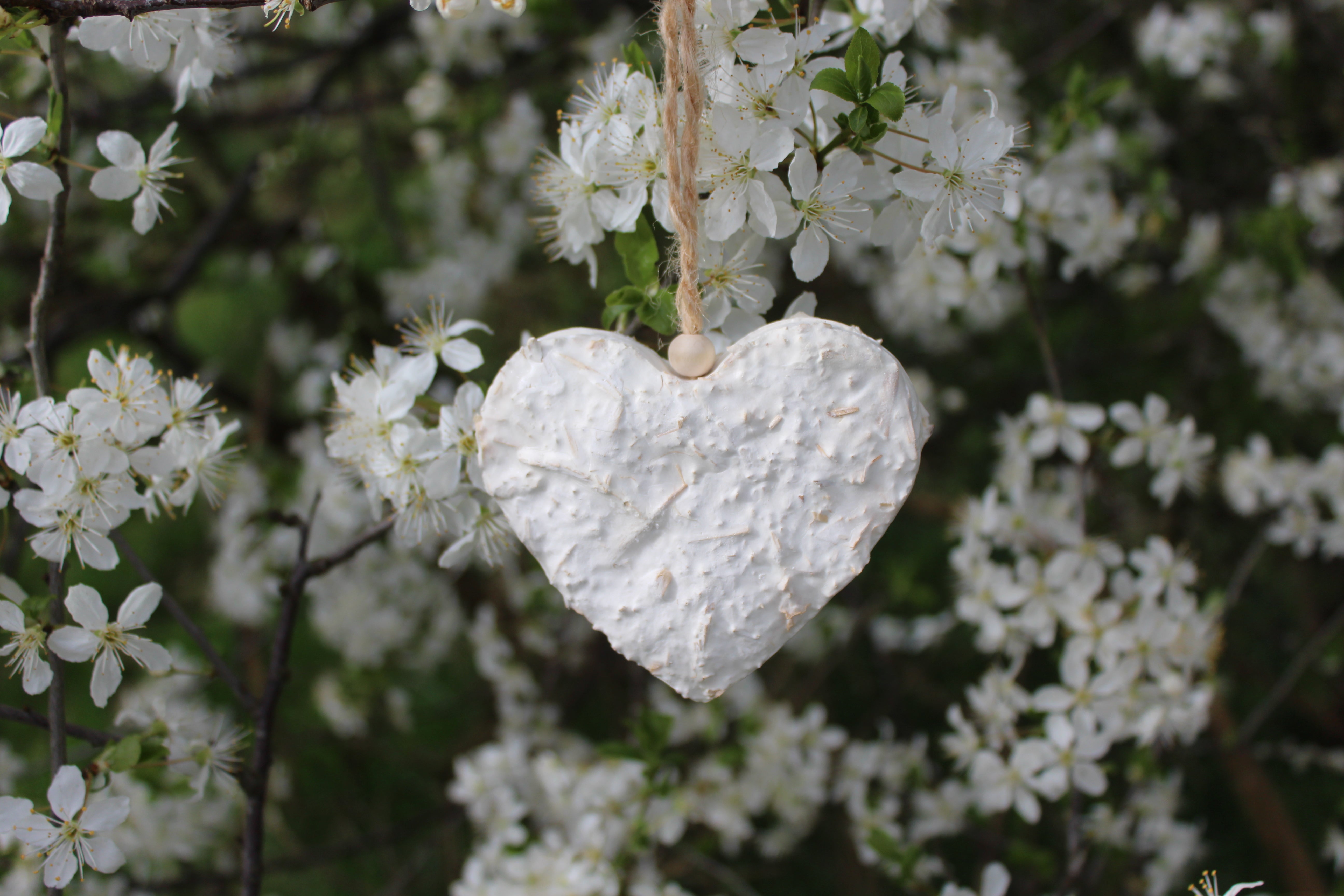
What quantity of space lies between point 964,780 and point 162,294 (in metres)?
2.33

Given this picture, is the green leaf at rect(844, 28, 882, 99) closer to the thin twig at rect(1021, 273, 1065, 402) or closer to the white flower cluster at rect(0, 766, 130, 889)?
the thin twig at rect(1021, 273, 1065, 402)

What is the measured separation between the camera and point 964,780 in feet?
6.44

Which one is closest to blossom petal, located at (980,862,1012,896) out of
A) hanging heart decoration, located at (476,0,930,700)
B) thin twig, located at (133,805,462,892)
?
hanging heart decoration, located at (476,0,930,700)

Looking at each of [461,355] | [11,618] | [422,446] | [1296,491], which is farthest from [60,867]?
[1296,491]

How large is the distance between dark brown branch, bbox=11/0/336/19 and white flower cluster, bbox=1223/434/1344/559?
203 centimetres

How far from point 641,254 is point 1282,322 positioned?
2243mm

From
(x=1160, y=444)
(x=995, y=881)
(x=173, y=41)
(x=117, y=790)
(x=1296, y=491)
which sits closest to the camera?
(x=173, y=41)

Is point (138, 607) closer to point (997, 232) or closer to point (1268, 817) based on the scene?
point (997, 232)

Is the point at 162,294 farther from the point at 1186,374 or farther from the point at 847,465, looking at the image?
the point at 1186,374

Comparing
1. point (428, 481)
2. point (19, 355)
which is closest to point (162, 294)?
point (19, 355)

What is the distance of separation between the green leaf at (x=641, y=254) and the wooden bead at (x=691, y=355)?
0.12 metres

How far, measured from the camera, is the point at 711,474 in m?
0.83

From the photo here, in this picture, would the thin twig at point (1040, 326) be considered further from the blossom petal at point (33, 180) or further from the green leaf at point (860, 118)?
the blossom petal at point (33, 180)

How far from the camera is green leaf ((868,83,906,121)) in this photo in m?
0.83
